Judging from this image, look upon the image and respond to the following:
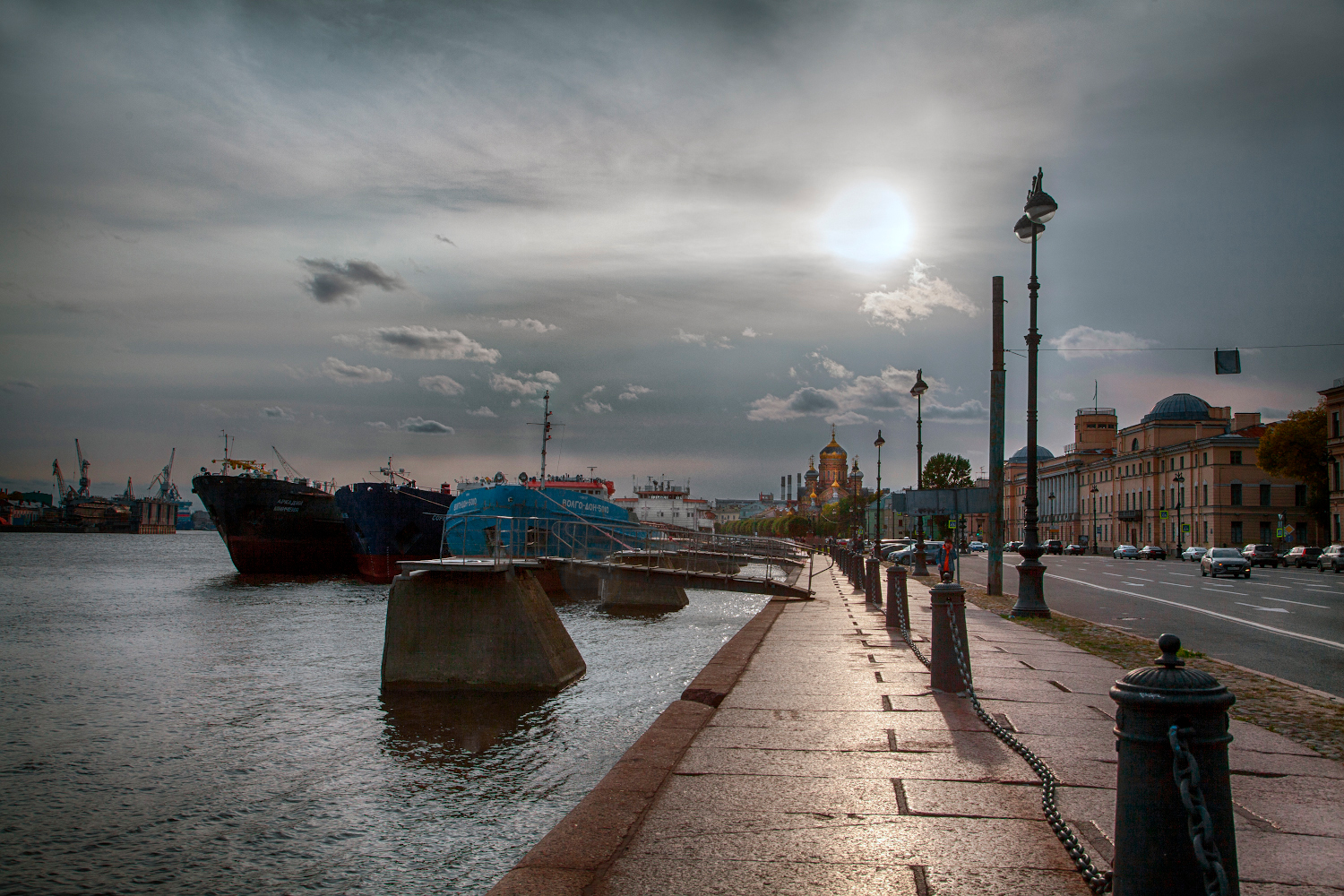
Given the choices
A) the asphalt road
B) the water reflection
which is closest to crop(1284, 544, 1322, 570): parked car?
the asphalt road

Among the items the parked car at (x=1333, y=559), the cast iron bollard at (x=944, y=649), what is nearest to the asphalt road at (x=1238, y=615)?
the cast iron bollard at (x=944, y=649)

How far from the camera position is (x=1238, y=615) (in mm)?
17953

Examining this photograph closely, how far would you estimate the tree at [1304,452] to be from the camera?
231ft

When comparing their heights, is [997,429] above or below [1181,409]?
below

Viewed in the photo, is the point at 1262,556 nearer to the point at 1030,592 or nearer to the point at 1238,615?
the point at 1238,615

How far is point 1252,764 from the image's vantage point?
580 centimetres

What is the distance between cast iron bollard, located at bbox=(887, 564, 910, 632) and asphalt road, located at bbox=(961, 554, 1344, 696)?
369 cm

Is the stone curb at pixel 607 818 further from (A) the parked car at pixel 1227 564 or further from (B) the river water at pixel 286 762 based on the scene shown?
(A) the parked car at pixel 1227 564

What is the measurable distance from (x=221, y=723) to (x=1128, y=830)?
13.7 metres

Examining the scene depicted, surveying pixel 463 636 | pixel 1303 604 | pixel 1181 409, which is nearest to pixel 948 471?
pixel 1181 409

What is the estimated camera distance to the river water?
7332mm

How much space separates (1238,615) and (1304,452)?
217ft

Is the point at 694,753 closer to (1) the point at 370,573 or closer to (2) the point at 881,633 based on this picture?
(2) the point at 881,633

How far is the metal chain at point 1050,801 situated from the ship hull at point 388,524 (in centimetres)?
4284
